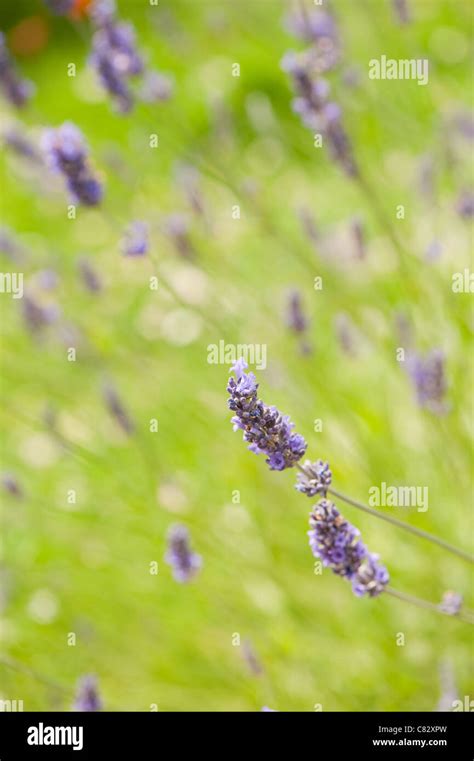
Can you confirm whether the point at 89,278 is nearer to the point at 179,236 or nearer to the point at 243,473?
the point at 179,236

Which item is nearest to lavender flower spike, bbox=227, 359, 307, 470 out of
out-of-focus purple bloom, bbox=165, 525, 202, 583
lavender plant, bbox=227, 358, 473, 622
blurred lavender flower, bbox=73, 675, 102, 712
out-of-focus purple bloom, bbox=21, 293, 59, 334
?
lavender plant, bbox=227, 358, 473, 622

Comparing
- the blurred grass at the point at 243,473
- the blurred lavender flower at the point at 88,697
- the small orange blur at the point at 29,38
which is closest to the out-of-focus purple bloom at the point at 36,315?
the blurred grass at the point at 243,473

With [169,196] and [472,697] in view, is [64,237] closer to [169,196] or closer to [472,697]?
[169,196]

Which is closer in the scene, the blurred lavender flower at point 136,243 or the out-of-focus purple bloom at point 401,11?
the blurred lavender flower at point 136,243

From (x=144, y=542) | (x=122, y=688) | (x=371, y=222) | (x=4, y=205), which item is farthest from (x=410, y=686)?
(x=4, y=205)

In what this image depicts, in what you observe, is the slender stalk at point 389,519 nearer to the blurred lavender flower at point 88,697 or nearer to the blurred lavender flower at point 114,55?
the blurred lavender flower at point 88,697

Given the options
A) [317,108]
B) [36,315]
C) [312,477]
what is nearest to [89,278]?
[36,315]
